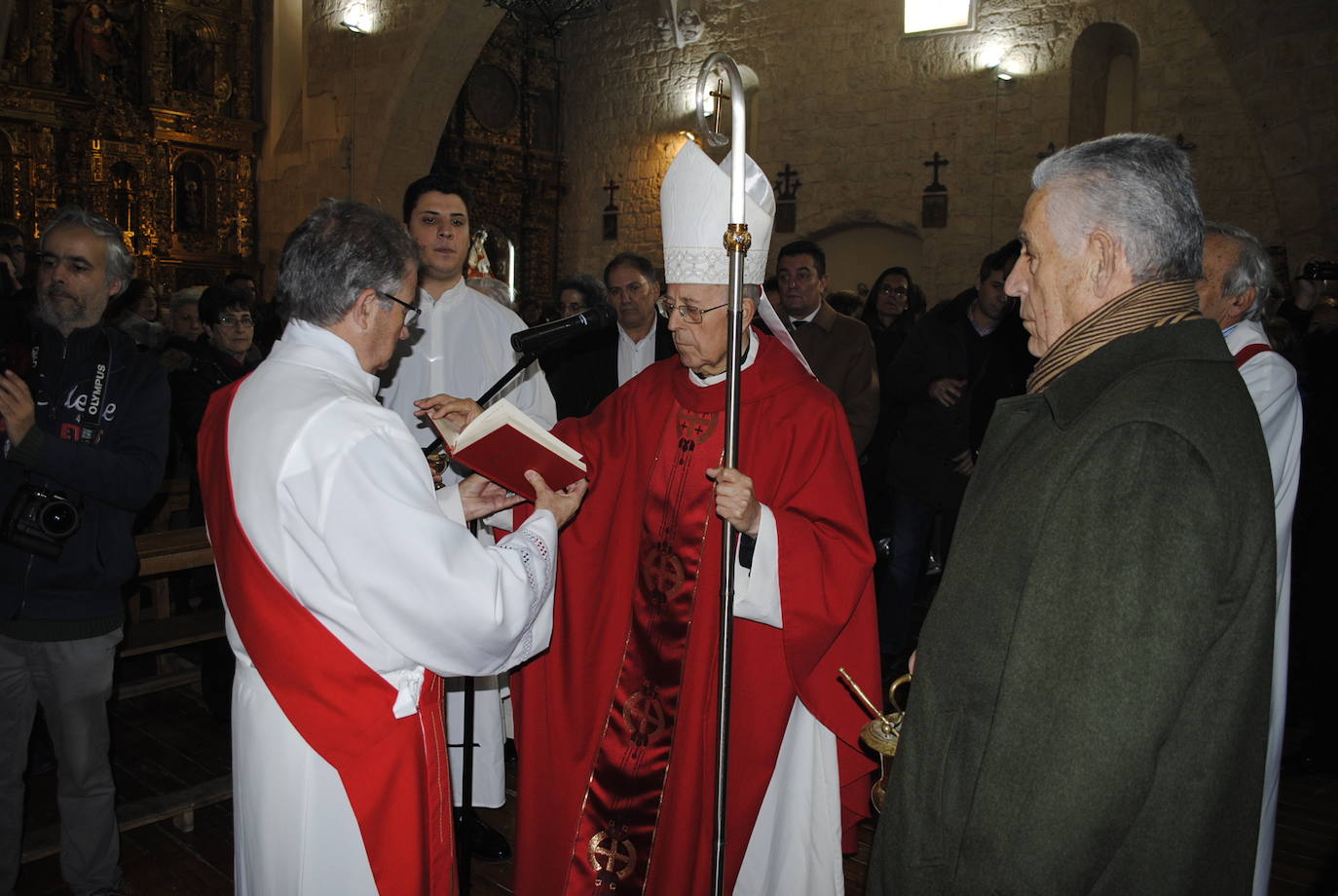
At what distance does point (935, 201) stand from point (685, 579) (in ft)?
33.2

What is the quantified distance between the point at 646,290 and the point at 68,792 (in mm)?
3070

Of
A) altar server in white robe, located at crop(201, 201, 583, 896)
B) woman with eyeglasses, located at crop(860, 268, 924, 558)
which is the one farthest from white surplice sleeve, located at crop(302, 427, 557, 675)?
woman with eyeglasses, located at crop(860, 268, 924, 558)

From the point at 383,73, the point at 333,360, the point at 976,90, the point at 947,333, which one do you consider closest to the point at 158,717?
the point at 333,360

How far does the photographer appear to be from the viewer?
93.7 inches

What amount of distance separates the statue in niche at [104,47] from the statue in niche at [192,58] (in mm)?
479

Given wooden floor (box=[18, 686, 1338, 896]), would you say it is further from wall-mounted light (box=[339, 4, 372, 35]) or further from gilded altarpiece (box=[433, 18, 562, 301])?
gilded altarpiece (box=[433, 18, 562, 301])

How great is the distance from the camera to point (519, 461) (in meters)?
2.02

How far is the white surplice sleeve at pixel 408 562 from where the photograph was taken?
1.56 metres

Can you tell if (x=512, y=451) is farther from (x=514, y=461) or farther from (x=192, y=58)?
(x=192, y=58)

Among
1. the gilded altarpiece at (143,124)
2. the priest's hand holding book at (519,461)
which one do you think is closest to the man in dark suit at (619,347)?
the priest's hand holding book at (519,461)

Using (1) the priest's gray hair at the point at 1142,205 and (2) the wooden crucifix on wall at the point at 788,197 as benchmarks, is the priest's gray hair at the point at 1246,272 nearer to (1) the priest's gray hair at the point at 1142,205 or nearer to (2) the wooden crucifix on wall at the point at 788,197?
(1) the priest's gray hair at the point at 1142,205

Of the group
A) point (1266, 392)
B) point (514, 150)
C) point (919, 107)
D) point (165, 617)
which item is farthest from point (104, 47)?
point (1266, 392)

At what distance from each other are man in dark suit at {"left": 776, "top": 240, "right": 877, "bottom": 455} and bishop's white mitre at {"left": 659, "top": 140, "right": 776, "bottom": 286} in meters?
2.30

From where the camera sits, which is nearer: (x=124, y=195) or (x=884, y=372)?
(x=884, y=372)
